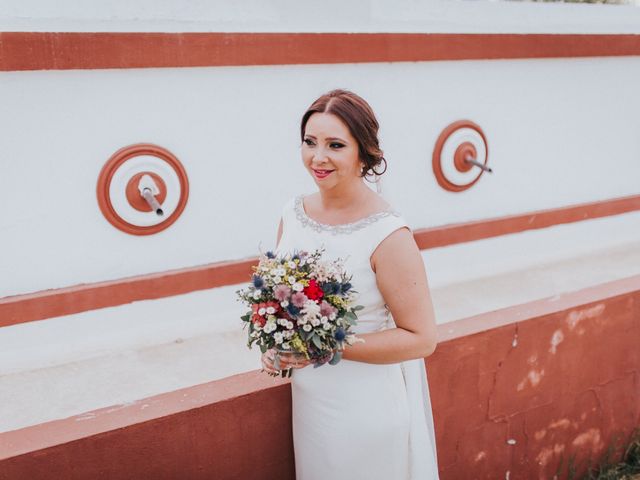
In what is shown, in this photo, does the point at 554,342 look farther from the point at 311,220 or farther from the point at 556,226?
the point at 556,226

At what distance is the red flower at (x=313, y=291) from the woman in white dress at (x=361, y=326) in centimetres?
21

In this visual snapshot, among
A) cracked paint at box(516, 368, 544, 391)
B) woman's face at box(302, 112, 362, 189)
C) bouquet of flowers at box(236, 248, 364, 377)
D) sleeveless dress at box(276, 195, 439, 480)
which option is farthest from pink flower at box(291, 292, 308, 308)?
cracked paint at box(516, 368, 544, 391)

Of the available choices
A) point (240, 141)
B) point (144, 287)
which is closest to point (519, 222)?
point (240, 141)

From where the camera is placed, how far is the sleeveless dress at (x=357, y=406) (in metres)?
2.00

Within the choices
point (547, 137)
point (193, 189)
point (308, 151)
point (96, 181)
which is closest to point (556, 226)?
point (547, 137)

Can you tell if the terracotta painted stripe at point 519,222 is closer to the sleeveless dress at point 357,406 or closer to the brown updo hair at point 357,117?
the sleeveless dress at point 357,406

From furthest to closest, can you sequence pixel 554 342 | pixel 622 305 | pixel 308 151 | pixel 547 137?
pixel 547 137 → pixel 622 305 → pixel 554 342 → pixel 308 151

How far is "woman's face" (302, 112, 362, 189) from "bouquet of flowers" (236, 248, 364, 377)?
0.95ft

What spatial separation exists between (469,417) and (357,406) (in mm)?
1083

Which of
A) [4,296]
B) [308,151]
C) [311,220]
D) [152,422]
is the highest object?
[308,151]

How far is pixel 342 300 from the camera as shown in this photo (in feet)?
5.80

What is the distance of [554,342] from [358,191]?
1689mm

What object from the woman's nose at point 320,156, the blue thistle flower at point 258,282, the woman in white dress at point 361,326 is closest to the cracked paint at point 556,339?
the woman in white dress at point 361,326

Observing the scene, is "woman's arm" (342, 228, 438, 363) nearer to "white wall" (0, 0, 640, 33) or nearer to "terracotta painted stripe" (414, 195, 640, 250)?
"white wall" (0, 0, 640, 33)
